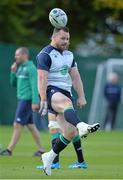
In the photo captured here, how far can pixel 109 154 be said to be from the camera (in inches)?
699

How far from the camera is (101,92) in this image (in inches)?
1299

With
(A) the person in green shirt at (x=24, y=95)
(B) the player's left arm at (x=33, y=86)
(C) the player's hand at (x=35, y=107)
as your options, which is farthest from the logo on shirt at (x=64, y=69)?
(A) the person in green shirt at (x=24, y=95)

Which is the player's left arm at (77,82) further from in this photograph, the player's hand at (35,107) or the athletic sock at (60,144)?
the player's hand at (35,107)

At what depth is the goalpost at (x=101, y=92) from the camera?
3275 centimetres

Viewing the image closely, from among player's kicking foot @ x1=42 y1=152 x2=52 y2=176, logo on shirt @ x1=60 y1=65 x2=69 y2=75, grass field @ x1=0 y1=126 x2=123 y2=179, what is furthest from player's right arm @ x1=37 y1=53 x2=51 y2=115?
grass field @ x1=0 y1=126 x2=123 y2=179

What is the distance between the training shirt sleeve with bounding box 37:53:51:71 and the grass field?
1558mm

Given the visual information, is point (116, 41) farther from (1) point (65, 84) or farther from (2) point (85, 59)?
(1) point (65, 84)

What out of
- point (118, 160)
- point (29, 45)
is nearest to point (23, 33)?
point (29, 45)

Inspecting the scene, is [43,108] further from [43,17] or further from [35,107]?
[43,17]

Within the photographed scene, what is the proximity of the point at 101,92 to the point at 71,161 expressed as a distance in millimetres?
17500

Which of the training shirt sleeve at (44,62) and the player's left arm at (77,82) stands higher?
the training shirt sleeve at (44,62)

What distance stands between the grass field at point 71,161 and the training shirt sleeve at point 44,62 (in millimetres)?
1558

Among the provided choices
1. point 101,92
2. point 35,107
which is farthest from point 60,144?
point 101,92

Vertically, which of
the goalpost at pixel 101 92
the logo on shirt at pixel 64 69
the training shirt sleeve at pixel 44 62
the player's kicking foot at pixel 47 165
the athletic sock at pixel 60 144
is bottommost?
the goalpost at pixel 101 92
